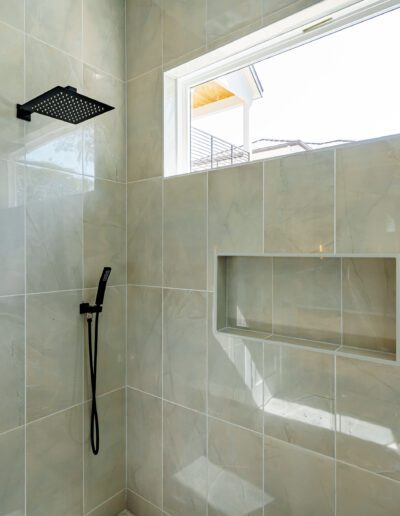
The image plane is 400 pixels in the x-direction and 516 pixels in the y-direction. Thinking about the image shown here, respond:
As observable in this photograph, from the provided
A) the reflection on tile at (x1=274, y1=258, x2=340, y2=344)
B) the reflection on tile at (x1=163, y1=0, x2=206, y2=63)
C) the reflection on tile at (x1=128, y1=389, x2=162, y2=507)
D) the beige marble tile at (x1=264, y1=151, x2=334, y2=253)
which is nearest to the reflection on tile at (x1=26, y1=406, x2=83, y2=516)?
the reflection on tile at (x1=128, y1=389, x2=162, y2=507)

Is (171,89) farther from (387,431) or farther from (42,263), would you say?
(387,431)

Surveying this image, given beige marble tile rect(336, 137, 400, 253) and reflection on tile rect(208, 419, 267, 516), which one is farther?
reflection on tile rect(208, 419, 267, 516)

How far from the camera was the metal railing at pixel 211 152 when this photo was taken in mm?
1607

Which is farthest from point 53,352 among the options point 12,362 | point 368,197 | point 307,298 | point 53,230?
point 368,197

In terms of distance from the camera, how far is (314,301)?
1.27 meters

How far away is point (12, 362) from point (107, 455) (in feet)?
2.54

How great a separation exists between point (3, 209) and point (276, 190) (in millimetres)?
1076

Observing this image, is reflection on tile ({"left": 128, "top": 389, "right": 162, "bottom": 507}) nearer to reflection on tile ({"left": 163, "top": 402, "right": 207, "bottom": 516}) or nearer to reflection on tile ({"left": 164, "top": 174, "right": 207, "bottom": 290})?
reflection on tile ({"left": 163, "top": 402, "right": 207, "bottom": 516})

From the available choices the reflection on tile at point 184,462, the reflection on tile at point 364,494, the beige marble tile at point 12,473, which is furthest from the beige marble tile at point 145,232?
the reflection on tile at point 364,494

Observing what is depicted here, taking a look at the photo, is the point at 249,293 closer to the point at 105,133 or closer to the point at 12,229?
the point at 12,229

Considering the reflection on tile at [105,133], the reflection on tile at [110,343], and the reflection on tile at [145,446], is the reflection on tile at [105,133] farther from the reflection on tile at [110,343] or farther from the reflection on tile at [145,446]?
the reflection on tile at [145,446]

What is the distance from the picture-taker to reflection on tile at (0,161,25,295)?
52.9 inches

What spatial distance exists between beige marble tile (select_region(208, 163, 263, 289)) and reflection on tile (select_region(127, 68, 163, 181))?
0.40 m

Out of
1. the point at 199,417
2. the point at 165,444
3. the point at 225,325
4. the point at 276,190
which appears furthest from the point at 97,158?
the point at 165,444
